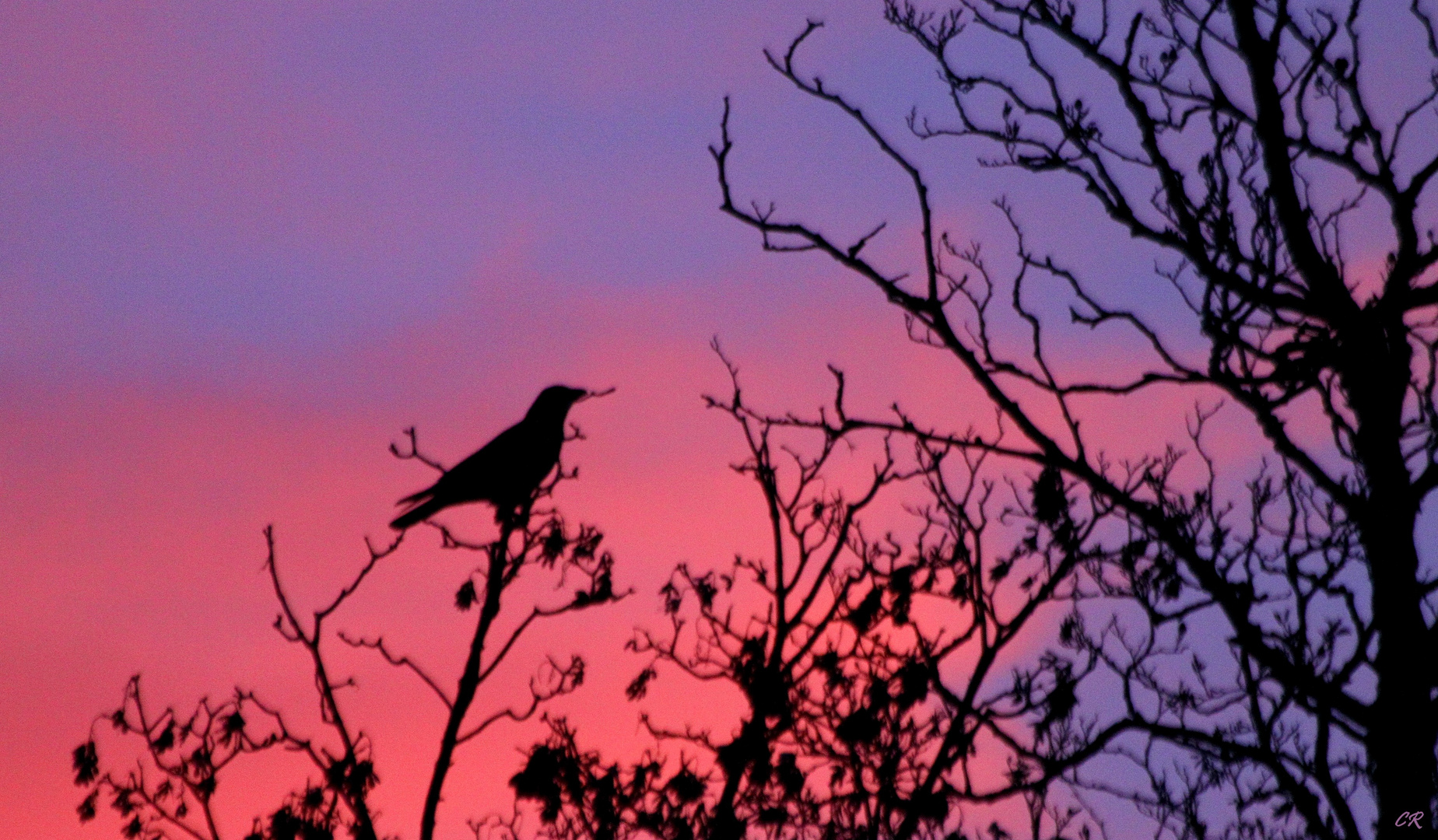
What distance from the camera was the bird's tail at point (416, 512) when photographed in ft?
30.3

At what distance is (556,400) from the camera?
9914mm

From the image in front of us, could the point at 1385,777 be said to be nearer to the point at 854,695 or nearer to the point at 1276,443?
the point at 1276,443

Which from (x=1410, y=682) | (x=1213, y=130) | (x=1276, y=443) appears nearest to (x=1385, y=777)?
(x=1410, y=682)

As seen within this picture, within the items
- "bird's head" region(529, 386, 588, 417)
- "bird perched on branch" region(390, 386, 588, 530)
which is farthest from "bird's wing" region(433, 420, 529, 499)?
"bird's head" region(529, 386, 588, 417)

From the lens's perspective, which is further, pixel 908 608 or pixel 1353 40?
pixel 908 608

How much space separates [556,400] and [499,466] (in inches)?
→ 36.6

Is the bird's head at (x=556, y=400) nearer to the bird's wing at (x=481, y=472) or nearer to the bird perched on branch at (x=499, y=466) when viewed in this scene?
the bird perched on branch at (x=499, y=466)

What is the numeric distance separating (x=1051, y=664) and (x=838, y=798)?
6.37ft

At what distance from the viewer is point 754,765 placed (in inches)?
310

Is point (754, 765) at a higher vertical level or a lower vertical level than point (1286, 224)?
lower

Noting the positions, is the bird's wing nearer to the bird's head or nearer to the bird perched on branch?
the bird perched on branch

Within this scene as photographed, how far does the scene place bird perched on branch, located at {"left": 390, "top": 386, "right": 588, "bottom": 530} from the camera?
8.95 meters

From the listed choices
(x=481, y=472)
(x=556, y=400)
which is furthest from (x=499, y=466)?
(x=556, y=400)

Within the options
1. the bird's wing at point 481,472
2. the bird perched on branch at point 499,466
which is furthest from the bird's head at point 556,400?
the bird's wing at point 481,472
